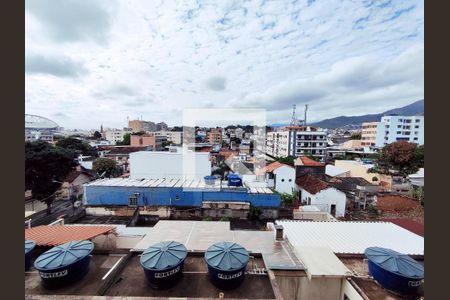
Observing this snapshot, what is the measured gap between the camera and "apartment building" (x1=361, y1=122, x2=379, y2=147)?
4678 centimetres

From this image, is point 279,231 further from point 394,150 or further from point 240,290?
point 394,150

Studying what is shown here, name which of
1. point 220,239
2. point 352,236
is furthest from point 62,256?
point 352,236

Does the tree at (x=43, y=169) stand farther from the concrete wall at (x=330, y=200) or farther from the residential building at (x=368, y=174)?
the residential building at (x=368, y=174)

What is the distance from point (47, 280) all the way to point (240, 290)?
14.2ft

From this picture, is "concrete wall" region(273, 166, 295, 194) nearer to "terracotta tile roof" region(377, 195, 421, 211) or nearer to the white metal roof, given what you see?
"terracotta tile roof" region(377, 195, 421, 211)

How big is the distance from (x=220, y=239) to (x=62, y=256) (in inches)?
181

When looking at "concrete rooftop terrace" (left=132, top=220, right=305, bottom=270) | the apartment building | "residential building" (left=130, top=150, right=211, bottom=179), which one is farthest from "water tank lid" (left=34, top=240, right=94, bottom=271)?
the apartment building

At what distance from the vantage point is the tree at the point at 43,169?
50.5 ft

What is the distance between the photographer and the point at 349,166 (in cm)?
2622

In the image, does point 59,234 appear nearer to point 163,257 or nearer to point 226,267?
point 163,257

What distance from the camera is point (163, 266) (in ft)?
15.0

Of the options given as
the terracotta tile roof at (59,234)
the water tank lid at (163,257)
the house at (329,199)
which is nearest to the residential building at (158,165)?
the house at (329,199)

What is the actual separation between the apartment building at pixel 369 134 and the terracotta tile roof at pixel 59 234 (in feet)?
182

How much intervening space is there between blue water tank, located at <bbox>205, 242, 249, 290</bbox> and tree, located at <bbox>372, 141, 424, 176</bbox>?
79.6 feet
